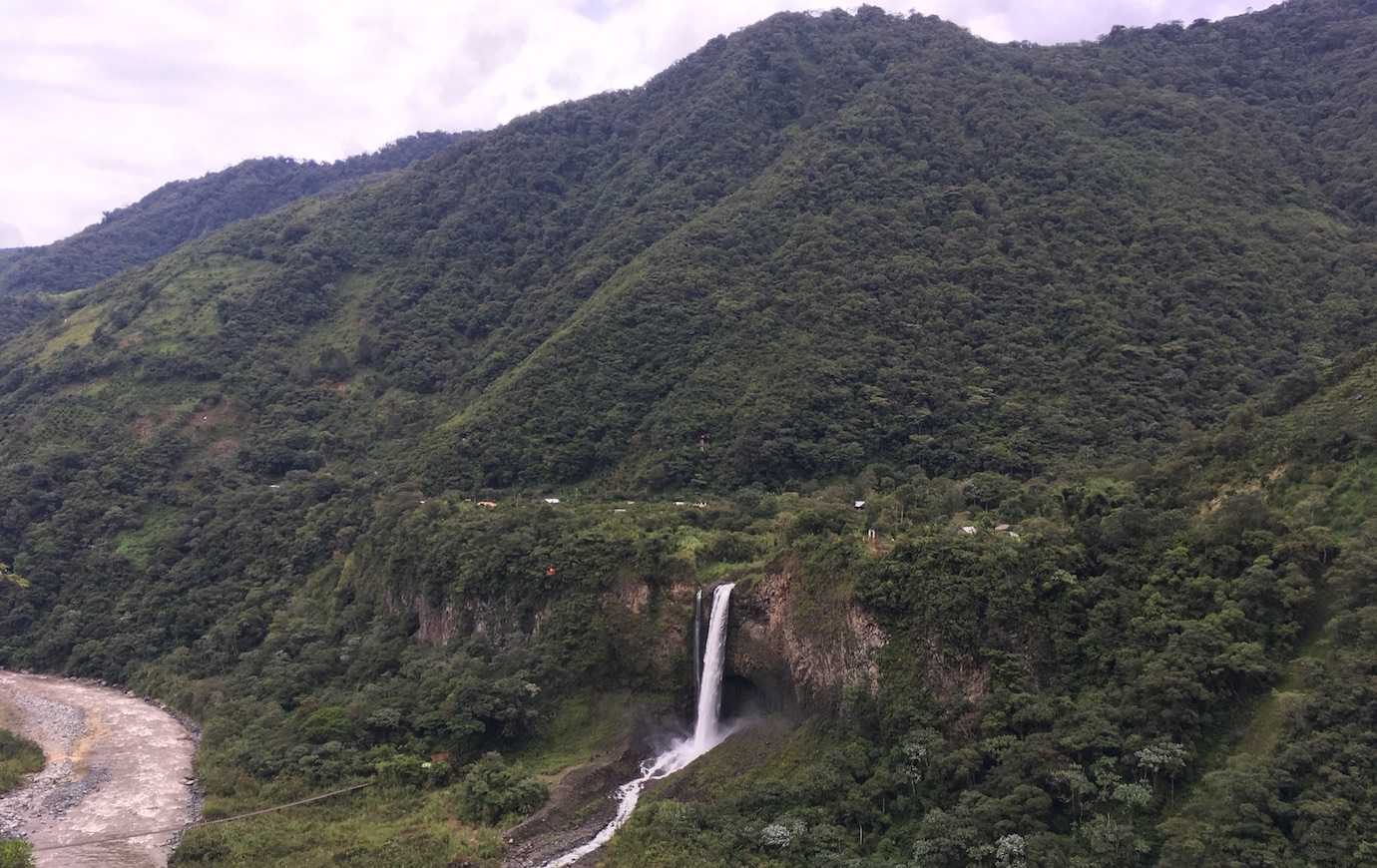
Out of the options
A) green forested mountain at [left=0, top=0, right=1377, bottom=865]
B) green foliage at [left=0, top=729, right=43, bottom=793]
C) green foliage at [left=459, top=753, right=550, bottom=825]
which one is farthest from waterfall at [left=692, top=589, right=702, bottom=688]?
green foliage at [left=0, top=729, right=43, bottom=793]

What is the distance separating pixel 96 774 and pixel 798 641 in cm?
2695

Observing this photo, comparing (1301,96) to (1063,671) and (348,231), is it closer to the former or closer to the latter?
(1063,671)

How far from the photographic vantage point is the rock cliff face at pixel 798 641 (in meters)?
30.8

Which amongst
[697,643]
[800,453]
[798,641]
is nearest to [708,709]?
[697,643]

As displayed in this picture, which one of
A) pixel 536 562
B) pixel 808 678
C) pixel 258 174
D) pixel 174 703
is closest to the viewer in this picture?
pixel 808 678

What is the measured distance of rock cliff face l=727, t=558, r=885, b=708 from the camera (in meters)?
30.8

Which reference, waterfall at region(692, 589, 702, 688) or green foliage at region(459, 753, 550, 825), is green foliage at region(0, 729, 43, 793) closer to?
green foliage at region(459, 753, 550, 825)

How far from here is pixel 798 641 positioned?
32.8 meters

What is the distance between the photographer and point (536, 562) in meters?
39.7

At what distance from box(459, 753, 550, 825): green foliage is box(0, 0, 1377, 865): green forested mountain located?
19 centimetres

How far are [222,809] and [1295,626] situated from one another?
3217 centimetres

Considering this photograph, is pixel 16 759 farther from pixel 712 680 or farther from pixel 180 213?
pixel 180 213

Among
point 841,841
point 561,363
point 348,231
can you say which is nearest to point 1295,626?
point 841,841

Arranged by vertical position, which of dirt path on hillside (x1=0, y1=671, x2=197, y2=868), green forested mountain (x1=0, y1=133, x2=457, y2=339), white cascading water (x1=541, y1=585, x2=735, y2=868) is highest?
green forested mountain (x1=0, y1=133, x2=457, y2=339)
